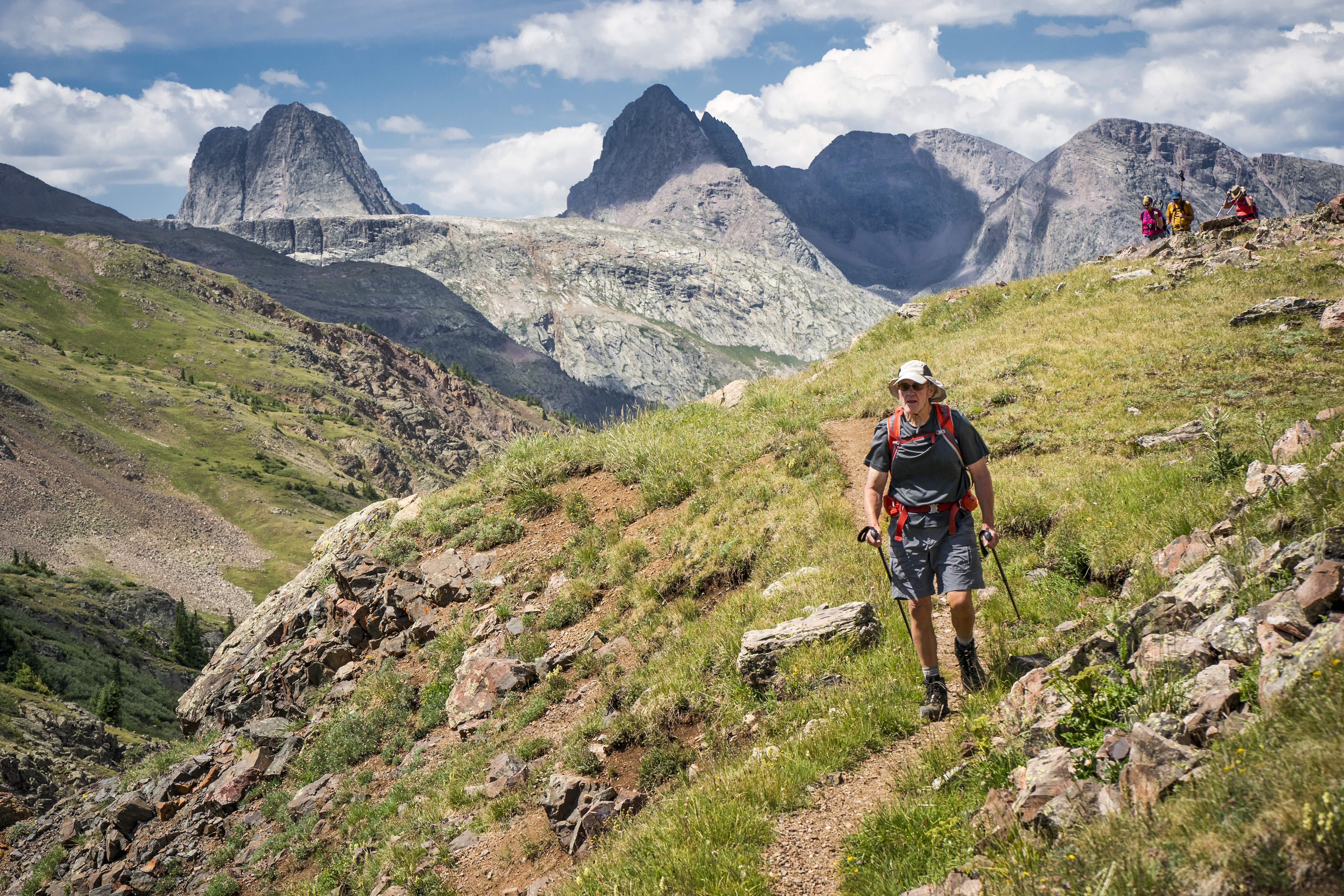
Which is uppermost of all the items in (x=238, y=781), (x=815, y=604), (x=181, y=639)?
(x=815, y=604)

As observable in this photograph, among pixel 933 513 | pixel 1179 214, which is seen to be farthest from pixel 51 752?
pixel 1179 214

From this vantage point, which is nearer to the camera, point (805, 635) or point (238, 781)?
point (805, 635)

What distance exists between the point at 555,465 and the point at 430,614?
4103 mm

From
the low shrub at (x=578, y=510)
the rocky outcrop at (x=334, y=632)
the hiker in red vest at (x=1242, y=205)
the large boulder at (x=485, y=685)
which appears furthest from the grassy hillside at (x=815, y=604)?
the hiker in red vest at (x=1242, y=205)

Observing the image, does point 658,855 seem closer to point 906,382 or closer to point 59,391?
point 906,382

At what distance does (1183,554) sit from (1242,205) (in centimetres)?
2399

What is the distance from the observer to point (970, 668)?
6.21 meters

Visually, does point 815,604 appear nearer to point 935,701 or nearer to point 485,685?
point 935,701

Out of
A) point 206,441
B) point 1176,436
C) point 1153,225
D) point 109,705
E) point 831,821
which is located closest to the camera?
point 831,821

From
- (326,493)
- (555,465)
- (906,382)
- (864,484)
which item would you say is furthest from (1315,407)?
(326,493)

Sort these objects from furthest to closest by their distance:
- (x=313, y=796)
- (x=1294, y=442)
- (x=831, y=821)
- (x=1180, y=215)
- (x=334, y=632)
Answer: (x=1180, y=215), (x=334, y=632), (x=313, y=796), (x=1294, y=442), (x=831, y=821)

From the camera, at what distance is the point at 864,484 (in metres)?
11.8

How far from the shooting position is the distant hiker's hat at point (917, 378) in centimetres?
620

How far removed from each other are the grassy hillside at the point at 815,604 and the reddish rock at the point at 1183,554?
0.51 ft
